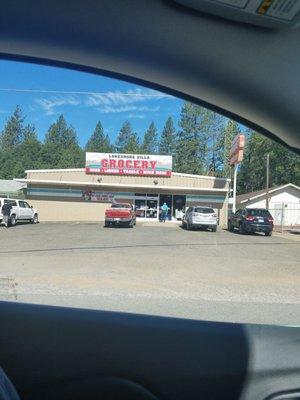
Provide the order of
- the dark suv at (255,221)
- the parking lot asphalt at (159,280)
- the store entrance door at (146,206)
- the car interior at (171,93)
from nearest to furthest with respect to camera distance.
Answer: the car interior at (171,93) → the parking lot asphalt at (159,280) → the dark suv at (255,221) → the store entrance door at (146,206)

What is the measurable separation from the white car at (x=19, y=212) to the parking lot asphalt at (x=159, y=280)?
12.9 meters

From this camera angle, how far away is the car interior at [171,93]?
2.04 metres

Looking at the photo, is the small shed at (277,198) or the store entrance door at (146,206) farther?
the small shed at (277,198)

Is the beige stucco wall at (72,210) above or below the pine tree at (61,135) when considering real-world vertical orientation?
below

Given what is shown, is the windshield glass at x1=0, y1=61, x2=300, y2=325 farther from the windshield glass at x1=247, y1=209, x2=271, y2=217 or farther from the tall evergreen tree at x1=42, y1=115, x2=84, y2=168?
the tall evergreen tree at x1=42, y1=115, x2=84, y2=168

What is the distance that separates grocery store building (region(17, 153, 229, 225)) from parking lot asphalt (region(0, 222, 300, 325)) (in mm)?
20522

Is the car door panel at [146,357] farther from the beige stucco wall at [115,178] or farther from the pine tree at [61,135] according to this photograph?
the pine tree at [61,135]

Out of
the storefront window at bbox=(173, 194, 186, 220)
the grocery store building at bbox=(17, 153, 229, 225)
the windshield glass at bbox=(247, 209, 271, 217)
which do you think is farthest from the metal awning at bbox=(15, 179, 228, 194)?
the windshield glass at bbox=(247, 209, 271, 217)

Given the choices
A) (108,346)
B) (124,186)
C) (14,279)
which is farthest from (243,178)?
(108,346)

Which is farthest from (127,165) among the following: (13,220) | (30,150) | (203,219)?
(30,150)

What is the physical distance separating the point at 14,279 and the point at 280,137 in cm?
834

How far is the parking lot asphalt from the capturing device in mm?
7180

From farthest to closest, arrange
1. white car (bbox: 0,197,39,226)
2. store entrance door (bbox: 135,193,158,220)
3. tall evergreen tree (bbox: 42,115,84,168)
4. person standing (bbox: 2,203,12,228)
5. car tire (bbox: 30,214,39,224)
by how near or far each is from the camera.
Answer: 1. tall evergreen tree (bbox: 42,115,84,168)
2. store entrance door (bbox: 135,193,158,220)
3. car tire (bbox: 30,214,39,224)
4. white car (bbox: 0,197,39,226)
5. person standing (bbox: 2,203,12,228)

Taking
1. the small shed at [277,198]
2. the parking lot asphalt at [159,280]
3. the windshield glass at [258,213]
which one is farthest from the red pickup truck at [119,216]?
the small shed at [277,198]
